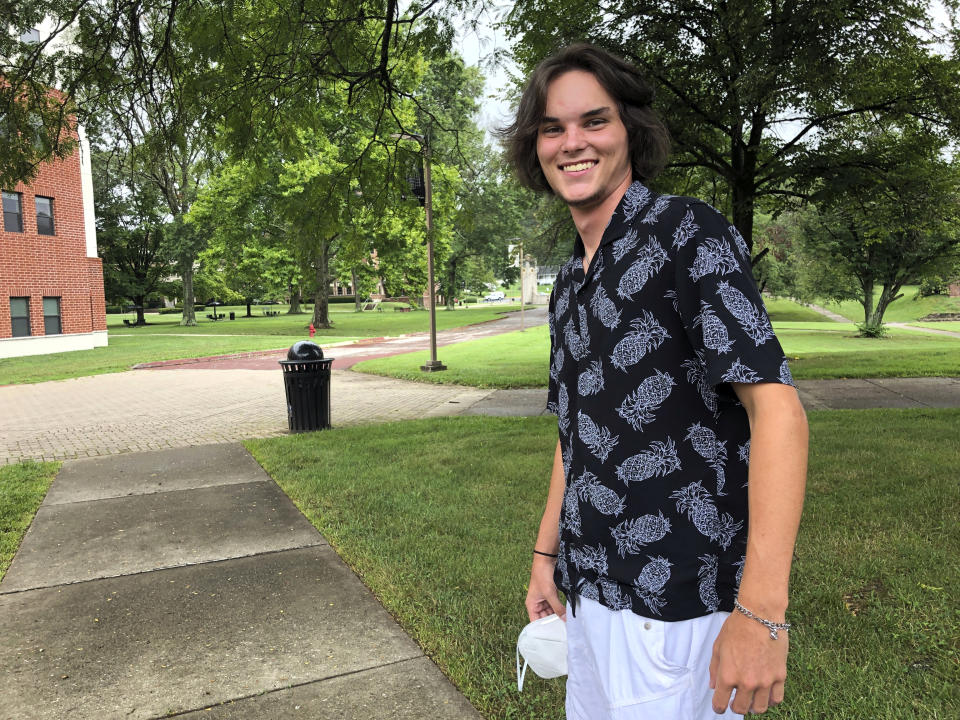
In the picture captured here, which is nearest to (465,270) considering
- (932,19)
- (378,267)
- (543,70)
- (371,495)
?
(378,267)

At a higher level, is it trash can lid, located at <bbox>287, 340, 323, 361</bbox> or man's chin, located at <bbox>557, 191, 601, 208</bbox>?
man's chin, located at <bbox>557, 191, 601, 208</bbox>

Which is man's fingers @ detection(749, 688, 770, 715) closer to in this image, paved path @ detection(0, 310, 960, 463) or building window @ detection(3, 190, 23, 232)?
paved path @ detection(0, 310, 960, 463)

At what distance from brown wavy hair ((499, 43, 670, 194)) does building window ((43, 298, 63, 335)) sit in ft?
93.4

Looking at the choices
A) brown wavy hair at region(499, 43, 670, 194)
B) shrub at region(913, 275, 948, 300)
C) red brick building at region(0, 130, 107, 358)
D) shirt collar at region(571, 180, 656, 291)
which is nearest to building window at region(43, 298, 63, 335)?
red brick building at region(0, 130, 107, 358)

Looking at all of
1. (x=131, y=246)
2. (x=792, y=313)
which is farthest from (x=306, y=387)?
(x=792, y=313)

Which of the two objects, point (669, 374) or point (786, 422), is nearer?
point (786, 422)

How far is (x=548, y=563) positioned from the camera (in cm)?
183

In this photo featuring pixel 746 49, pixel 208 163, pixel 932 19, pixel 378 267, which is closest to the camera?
pixel 208 163

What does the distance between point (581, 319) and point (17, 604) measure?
157 inches

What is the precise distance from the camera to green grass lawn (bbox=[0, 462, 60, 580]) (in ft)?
15.9

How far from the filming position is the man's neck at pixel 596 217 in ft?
4.96

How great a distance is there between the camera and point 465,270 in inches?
2261

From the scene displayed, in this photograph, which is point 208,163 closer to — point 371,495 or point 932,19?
point 371,495

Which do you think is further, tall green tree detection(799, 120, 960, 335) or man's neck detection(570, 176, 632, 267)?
tall green tree detection(799, 120, 960, 335)
